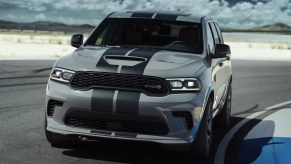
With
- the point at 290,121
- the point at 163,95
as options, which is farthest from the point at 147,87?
the point at 290,121

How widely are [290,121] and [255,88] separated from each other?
244 inches

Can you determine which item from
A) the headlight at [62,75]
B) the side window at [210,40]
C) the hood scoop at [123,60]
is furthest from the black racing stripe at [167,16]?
the headlight at [62,75]

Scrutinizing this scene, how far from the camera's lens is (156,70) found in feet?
20.8

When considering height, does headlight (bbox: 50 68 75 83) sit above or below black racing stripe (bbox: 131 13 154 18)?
below

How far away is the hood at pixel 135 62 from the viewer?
249 inches

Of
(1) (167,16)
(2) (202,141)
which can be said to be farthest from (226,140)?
(1) (167,16)

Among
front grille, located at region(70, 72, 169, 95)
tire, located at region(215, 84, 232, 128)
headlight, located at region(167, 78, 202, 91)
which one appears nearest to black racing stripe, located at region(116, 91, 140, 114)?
front grille, located at region(70, 72, 169, 95)

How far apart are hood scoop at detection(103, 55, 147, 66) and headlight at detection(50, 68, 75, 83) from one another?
46 cm

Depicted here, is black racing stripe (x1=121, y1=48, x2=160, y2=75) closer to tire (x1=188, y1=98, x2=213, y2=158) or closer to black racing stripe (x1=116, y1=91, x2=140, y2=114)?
black racing stripe (x1=116, y1=91, x2=140, y2=114)

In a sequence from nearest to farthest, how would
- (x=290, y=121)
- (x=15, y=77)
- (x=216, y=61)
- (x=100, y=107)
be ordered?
(x=100, y=107) → (x=216, y=61) → (x=290, y=121) → (x=15, y=77)

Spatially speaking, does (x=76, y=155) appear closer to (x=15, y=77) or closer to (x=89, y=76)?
(x=89, y=76)

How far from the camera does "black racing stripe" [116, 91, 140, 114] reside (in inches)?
239

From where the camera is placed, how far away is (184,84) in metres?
6.35

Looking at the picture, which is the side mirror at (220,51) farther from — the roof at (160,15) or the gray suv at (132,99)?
the gray suv at (132,99)
